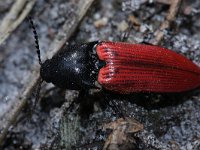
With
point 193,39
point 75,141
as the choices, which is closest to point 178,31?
point 193,39

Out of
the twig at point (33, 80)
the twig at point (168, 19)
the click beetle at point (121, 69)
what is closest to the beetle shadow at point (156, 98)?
the click beetle at point (121, 69)

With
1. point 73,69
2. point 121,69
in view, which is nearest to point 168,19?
point 121,69

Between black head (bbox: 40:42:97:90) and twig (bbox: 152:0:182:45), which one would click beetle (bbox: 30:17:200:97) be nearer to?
black head (bbox: 40:42:97:90)

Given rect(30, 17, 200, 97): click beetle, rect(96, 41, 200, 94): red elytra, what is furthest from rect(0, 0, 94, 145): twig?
rect(96, 41, 200, 94): red elytra

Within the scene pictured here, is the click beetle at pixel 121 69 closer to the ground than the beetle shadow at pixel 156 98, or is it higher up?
higher up

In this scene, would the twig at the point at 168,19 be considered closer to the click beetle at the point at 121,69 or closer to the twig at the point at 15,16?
the click beetle at the point at 121,69

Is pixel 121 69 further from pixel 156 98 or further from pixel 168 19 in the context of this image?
pixel 168 19

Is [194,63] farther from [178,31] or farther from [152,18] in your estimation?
[152,18]
